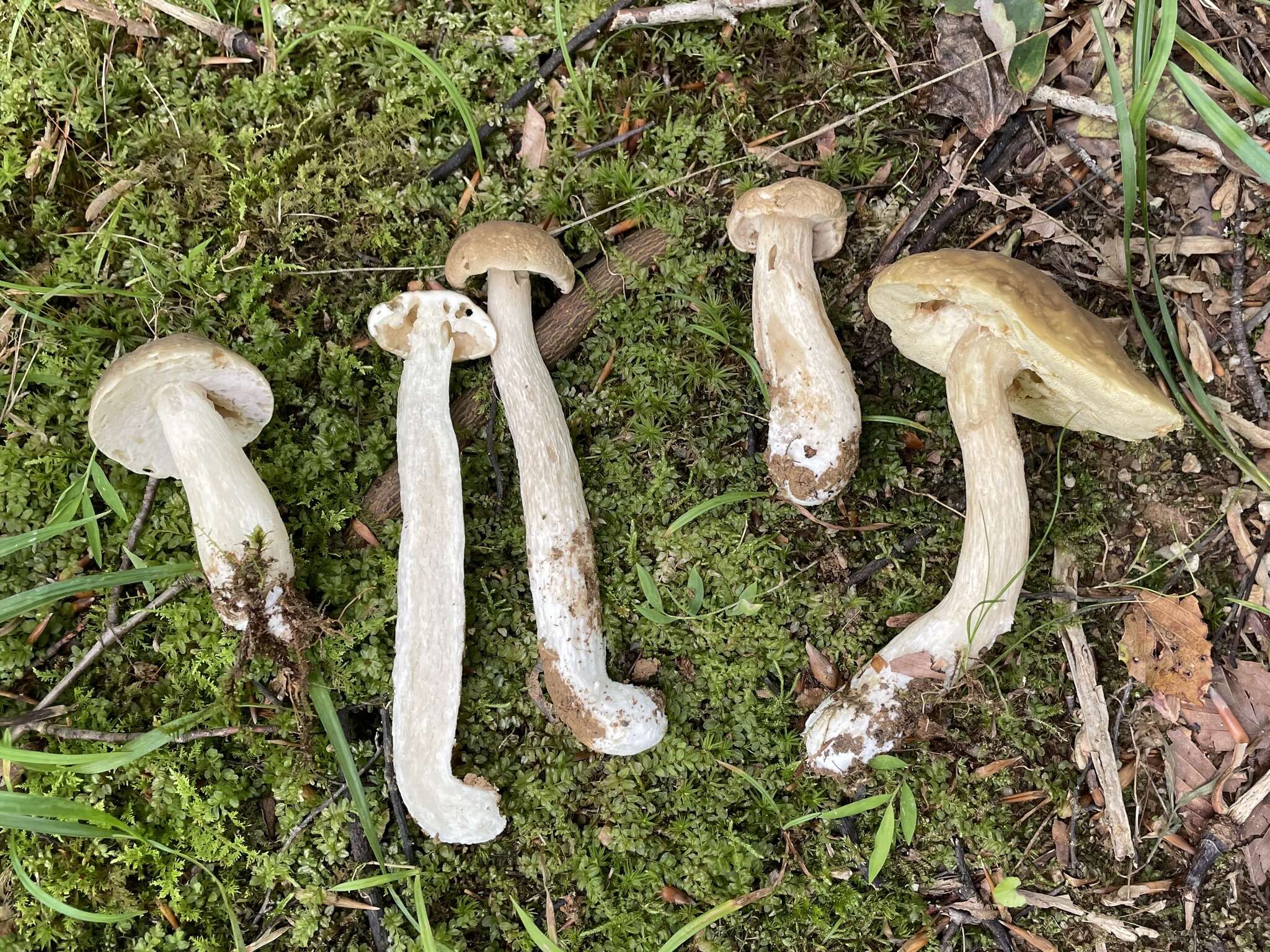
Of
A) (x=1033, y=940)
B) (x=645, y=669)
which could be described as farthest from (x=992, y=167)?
(x=1033, y=940)

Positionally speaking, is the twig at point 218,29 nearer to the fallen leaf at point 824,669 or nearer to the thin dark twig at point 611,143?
the thin dark twig at point 611,143

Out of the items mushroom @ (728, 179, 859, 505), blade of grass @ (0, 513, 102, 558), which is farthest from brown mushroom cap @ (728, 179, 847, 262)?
blade of grass @ (0, 513, 102, 558)

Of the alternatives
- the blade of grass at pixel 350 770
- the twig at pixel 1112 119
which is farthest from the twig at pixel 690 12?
the blade of grass at pixel 350 770

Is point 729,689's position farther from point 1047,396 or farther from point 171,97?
point 171,97

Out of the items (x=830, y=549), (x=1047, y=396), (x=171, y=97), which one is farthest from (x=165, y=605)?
(x=1047, y=396)

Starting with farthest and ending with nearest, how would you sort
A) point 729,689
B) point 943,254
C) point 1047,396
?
1. point 729,689
2. point 1047,396
3. point 943,254

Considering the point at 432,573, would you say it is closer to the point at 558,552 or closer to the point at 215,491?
the point at 558,552
